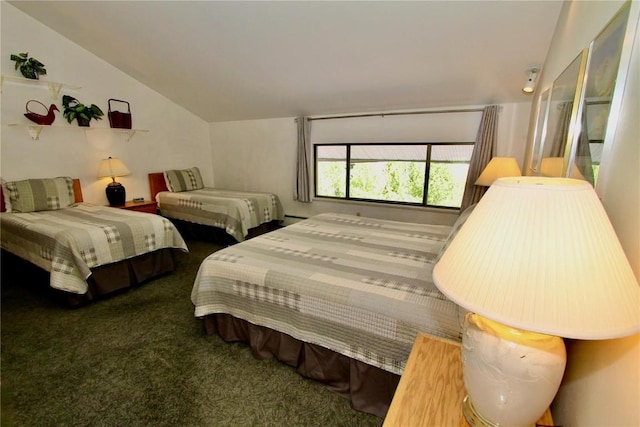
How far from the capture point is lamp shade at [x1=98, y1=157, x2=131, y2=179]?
3727 mm

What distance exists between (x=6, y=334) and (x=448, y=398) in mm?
2934

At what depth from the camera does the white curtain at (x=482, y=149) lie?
127 inches

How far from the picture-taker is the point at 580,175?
993 millimetres

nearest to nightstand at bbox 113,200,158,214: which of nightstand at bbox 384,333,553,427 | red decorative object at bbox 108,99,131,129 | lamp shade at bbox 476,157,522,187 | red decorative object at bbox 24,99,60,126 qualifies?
red decorative object at bbox 108,99,131,129

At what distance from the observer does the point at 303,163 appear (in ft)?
14.6

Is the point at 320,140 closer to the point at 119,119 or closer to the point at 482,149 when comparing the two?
the point at 482,149

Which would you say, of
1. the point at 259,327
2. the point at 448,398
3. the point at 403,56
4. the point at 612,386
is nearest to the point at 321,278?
the point at 259,327

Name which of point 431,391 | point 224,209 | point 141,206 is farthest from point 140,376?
point 141,206

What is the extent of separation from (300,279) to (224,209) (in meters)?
2.61

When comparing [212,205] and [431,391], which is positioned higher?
[212,205]

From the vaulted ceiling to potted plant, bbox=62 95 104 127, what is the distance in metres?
0.73

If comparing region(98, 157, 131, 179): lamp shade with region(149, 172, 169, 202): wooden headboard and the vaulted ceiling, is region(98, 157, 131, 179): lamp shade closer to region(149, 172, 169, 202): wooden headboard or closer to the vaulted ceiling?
region(149, 172, 169, 202): wooden headboard

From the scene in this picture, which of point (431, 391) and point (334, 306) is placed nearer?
point (431, 391)

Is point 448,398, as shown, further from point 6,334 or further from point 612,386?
point 6,334
